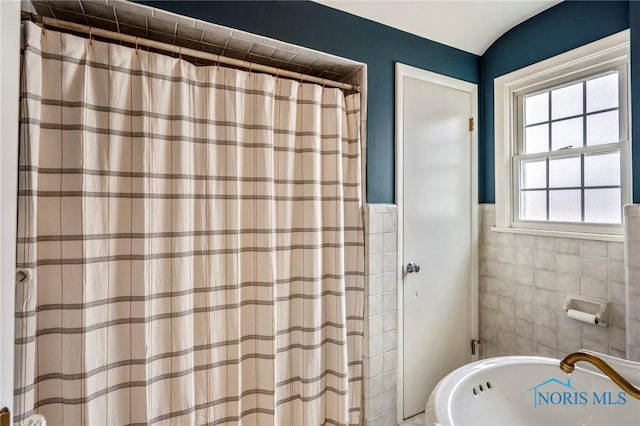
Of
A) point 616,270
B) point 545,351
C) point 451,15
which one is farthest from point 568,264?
point 451,15

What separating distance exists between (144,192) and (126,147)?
7.8 inches

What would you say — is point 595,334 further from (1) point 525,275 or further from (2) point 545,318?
(1) point 525,275

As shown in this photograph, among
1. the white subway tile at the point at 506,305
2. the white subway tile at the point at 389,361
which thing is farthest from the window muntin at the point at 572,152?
the white subway tile at the point at 389,361

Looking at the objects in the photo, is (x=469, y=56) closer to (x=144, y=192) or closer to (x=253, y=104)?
(x=253, y=104)

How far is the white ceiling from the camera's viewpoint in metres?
1.67

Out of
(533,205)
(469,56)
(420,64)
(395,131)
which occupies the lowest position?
(533,205)

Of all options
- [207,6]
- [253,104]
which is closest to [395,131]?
[253,104]

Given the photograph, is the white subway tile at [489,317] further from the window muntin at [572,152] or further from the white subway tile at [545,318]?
the window muntin at [572,152]

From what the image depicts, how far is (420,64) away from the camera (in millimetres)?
1903

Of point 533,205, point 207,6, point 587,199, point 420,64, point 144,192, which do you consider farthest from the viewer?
point 533,205

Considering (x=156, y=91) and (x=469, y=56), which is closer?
(x=156, y=91)

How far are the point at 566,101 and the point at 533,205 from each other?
2.12ft

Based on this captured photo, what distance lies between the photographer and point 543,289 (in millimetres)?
1871

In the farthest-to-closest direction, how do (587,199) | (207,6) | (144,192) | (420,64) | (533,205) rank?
(533,205), (420,64), (587,199), (207,6), (144,192)
